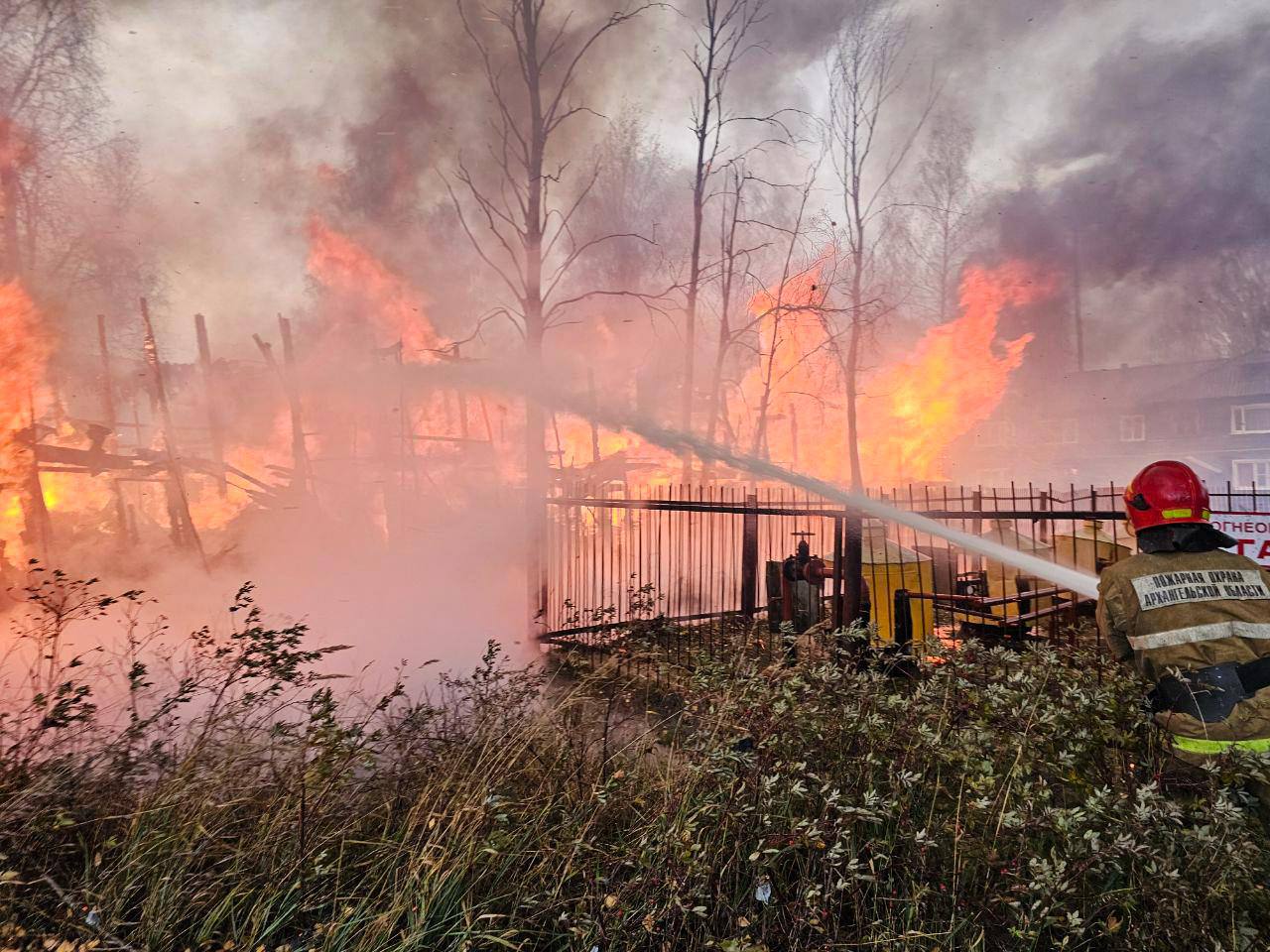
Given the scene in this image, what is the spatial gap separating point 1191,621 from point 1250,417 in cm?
4389

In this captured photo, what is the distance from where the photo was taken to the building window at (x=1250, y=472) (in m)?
32.2

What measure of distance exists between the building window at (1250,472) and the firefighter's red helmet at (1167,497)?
127 feet

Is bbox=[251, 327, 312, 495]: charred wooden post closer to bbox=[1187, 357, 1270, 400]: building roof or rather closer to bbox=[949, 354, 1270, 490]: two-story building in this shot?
bbox=[949, 354, 1270, 490]: two-story building

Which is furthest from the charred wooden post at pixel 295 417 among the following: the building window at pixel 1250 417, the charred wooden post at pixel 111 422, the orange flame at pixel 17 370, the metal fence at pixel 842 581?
the building window at pixel 1250 417

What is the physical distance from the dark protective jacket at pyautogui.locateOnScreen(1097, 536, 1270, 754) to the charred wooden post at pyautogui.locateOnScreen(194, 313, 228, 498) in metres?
13.3

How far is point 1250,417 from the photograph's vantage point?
113 feet

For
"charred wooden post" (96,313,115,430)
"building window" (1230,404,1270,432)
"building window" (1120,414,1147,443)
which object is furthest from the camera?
"building window" (1120,414,1147,443)

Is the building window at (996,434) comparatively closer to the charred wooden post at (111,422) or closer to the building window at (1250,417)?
the building window at (1250,417)

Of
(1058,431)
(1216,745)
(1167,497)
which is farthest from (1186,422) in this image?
(1216,745)

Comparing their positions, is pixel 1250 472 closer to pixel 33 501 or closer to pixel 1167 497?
pixel 1167 497

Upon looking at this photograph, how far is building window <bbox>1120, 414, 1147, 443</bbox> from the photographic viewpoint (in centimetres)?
3746

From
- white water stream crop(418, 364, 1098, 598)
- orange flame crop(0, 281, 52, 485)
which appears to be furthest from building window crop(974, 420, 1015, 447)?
orange flame crop(0, 281, 52, 485)

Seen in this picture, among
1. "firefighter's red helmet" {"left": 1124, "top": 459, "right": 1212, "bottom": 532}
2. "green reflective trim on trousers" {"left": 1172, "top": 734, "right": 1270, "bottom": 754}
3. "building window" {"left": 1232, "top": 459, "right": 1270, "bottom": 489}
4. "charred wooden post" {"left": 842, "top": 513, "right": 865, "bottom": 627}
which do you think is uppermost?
"building window" {"left": 1232, "top": 459, "right": 1270, "bottom": 489}

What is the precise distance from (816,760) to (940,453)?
2343 cm
